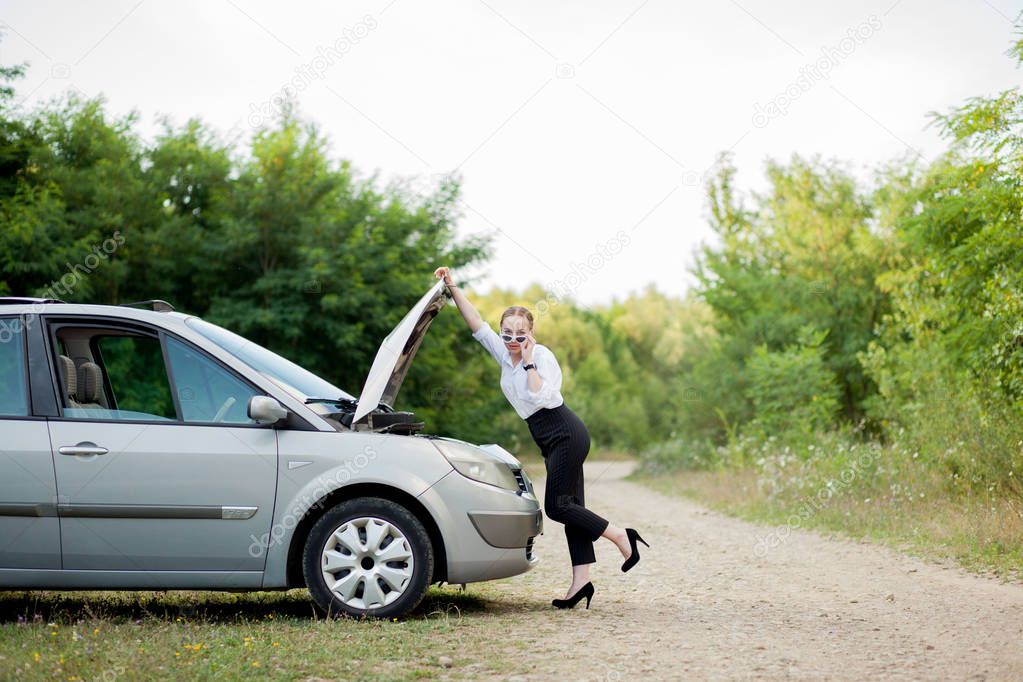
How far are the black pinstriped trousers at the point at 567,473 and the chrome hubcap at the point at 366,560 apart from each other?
1231mm

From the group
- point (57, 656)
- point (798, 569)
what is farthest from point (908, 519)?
point (57, 656)

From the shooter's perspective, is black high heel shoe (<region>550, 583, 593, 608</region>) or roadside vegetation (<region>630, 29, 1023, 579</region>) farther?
roadside vegetation (<region>630, 29, 1023, 579</region>)

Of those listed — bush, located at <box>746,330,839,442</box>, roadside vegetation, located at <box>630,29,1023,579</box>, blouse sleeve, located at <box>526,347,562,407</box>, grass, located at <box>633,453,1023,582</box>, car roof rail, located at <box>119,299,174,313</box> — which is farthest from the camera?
bush, located at <box>746,330,839,442</box>

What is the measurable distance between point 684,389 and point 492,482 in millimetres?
26583

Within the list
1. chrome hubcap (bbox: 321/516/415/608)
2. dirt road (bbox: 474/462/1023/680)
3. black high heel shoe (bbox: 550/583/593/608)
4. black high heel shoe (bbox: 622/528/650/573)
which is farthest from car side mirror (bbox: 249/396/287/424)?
black high heel shoe (bbox: 622/528/650/573)

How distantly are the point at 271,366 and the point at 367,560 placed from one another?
58.4 inches

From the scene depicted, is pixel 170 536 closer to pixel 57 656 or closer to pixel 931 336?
pixel 57 656

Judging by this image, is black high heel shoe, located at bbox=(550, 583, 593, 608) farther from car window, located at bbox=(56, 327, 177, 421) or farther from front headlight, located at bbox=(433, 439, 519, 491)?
car window, located at bbox=(56, 327, 177, 421)

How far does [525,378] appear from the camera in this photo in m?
6.99

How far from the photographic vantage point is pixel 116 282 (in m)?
24.0

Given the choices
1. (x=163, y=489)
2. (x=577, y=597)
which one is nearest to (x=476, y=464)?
(x=577, y=597)

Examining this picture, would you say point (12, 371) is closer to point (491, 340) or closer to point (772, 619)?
point (491, 340)

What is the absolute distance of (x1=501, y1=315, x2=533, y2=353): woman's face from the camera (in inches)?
274

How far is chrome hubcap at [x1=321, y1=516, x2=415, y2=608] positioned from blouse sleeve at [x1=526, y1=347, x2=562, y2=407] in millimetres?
1363
